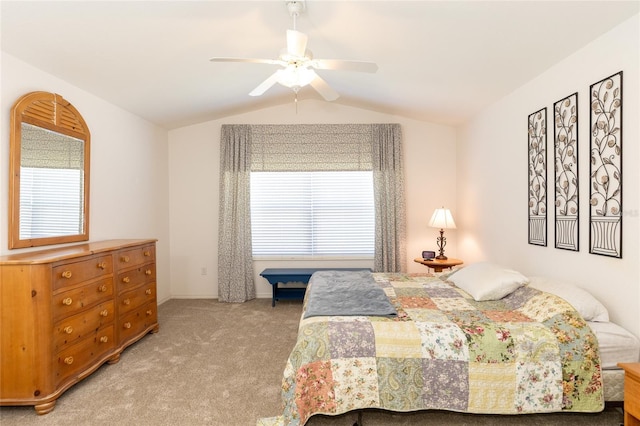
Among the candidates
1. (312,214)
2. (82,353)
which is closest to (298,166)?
(312,214)

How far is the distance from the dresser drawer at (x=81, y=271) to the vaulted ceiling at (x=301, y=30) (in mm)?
1630

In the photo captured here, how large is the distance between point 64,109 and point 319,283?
278 centimetres

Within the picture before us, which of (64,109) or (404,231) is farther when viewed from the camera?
(404,231)

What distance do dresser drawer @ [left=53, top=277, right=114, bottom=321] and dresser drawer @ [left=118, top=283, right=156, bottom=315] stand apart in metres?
0.21

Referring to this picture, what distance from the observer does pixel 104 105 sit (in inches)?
143

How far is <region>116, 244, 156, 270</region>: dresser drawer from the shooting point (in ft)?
10.2

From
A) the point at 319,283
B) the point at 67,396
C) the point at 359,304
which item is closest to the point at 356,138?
the point at 319,283

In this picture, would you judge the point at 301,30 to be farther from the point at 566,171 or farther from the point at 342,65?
the point at 566,171

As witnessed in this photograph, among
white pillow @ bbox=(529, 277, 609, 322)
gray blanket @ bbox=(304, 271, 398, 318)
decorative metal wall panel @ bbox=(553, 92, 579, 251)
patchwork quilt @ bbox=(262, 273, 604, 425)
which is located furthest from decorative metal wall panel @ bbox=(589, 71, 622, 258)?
gray blanket @ bbox=(304, 271, 398, 318)

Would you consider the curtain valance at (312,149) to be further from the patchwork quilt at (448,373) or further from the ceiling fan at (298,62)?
the patchwork quilt at (448,373)

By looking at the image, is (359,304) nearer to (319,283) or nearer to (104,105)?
(319,283)

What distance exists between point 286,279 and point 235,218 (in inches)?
47.3

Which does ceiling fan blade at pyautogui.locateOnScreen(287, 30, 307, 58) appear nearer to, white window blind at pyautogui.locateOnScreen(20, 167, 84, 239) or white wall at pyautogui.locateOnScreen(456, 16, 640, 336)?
white wall at pyautogui.locateOnScreen(456, 16, 640, 336)

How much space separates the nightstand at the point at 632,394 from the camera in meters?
1.65
